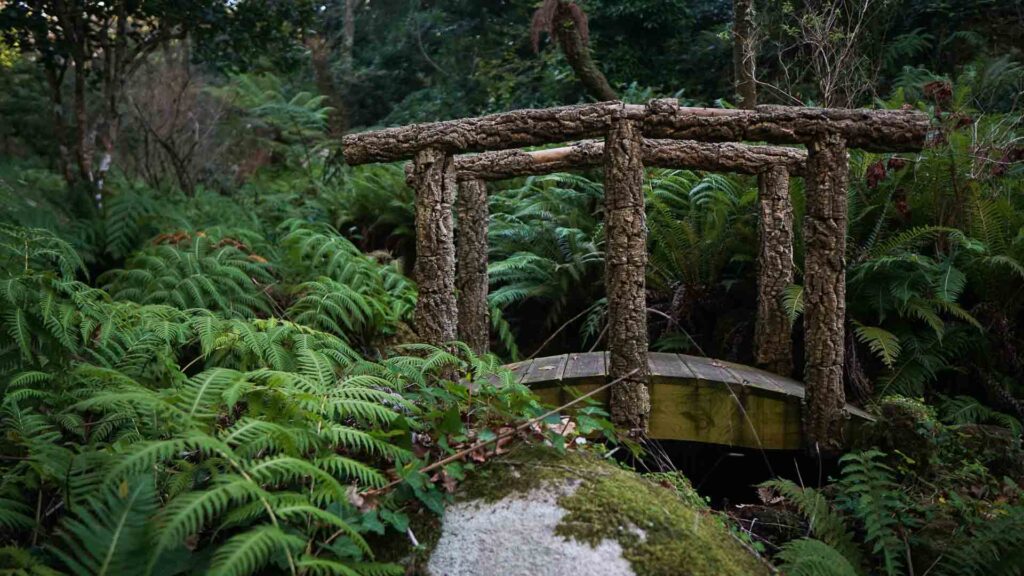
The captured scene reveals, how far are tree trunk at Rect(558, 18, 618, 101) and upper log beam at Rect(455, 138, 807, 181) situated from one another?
4.67 m

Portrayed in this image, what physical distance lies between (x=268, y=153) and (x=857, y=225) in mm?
11694

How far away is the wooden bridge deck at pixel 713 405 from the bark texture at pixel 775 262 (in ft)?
1.87

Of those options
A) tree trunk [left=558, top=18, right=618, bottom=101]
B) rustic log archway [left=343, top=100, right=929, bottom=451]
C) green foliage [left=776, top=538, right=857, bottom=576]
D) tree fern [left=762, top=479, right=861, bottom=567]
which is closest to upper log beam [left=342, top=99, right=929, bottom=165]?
rustic log archway [left=343, top=100, right=929, bottom=451]

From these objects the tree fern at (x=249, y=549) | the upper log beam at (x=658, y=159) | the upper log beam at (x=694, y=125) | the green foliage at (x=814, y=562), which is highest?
the upper log beam at (x=694, y=125)

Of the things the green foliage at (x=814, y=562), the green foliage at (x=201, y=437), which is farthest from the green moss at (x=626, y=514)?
the green foliage at (x=814, y=562)

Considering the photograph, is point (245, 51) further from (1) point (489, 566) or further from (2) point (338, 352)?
(1) point (489, 566)

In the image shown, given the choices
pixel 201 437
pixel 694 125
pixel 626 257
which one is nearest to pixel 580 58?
pixel 694 125

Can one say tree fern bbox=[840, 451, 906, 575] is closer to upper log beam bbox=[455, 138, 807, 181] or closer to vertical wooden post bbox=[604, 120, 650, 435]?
vertical wooden post bbox=[604, 120, 650, 435]

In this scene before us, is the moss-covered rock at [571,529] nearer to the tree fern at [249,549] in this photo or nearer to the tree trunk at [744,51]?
the tree fern at [249,549]

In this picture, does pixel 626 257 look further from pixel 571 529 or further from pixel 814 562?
pixel 571 529

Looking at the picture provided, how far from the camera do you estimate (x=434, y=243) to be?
13.3ft

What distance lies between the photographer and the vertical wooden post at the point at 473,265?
4.95 m

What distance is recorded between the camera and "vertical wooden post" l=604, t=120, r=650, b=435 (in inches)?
149

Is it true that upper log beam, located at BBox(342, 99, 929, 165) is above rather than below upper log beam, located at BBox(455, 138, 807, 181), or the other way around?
above
